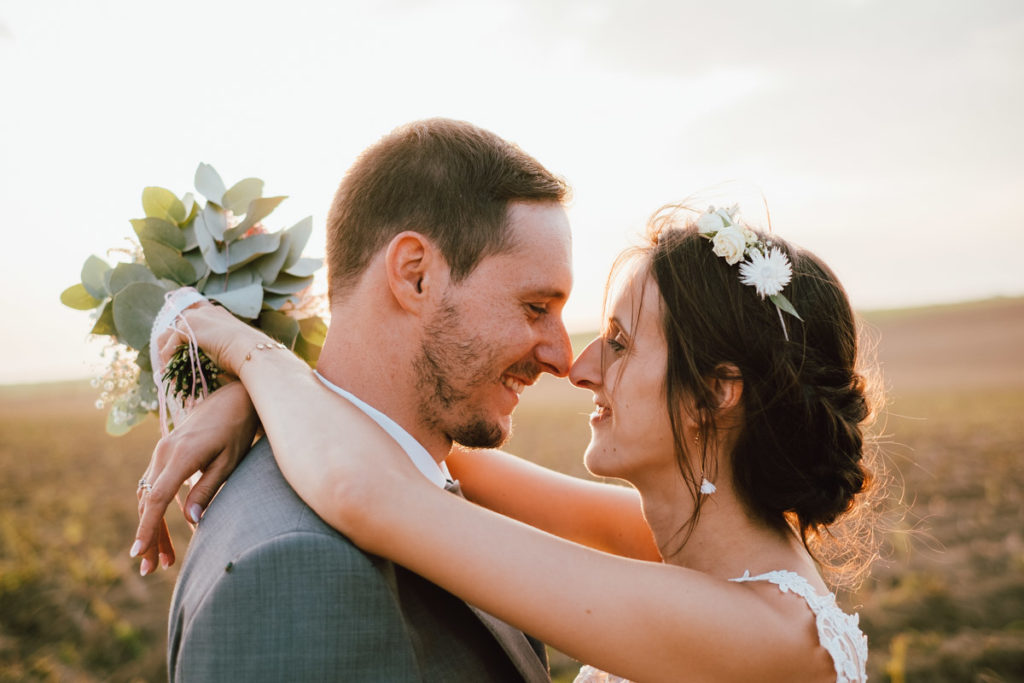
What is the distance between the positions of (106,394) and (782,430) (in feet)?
9.82

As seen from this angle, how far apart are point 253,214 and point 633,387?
6.10 ft

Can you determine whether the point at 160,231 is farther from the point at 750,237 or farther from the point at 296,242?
the point at 750,237

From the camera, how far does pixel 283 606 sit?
179 cm

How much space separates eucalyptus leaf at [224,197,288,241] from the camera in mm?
3250

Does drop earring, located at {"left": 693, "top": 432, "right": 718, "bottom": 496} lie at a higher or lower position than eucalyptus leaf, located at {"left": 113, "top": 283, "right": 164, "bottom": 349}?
lower

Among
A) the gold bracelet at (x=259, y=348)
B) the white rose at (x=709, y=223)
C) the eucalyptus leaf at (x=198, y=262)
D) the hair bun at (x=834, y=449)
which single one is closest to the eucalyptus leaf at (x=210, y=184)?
the eucalyptus leaf at (x=198, y=262)

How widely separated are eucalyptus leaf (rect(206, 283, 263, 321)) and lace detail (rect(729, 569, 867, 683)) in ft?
7.15

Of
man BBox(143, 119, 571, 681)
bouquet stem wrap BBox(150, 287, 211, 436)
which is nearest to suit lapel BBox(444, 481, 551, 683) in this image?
man BBox(143, 119, 571, 681)

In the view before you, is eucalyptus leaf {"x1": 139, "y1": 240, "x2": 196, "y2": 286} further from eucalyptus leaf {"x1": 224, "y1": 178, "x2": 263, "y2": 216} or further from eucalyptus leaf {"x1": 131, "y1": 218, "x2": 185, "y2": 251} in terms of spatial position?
eucalyptus leaf {"x1": 224, "y1": 178, "x2": 263, "y2": 216}

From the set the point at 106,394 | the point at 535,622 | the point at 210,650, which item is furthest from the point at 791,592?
the point at 106,394

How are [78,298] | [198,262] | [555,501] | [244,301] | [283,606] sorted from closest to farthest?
1. [283,606]
2. [244,301]
3. [198,262]
4. [78,298]
5. [555,501]

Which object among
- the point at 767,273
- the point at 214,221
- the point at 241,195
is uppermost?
the point at 767,273

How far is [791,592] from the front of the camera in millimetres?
2523

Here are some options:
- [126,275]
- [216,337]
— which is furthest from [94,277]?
[216,337]
